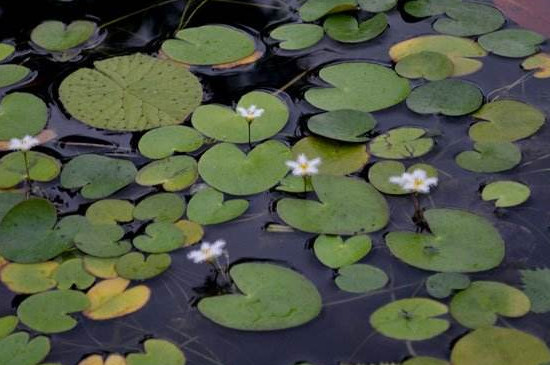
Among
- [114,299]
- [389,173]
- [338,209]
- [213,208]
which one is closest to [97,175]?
[213,208]

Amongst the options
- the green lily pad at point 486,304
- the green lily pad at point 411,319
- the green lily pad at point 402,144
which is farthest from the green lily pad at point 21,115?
the green lily pad at point 486,304

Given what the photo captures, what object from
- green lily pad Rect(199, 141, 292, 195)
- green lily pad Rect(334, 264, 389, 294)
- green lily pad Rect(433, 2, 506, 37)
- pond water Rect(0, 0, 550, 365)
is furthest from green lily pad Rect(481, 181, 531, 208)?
green lily pad Rect(433, 2, 506, 37)

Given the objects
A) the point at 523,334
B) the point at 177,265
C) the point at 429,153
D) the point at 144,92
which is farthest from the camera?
the point at 144,92

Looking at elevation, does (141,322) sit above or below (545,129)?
below

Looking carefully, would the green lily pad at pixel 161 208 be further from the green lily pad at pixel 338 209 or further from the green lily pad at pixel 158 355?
the green lily pad at pixel 158 355

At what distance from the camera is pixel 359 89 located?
2.57 meters

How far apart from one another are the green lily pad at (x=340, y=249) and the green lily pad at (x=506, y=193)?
1.14 feet

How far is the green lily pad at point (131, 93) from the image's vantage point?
255 centimetres

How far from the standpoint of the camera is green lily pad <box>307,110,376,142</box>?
2.39 meters

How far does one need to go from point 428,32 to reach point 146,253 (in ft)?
4.21

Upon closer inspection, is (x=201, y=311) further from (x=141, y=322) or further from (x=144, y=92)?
(x=144, y=92)

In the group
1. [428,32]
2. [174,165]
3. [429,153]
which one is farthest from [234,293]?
[428,32]

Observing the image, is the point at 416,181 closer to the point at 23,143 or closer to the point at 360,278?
the point at 360,278

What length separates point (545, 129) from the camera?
240cm
